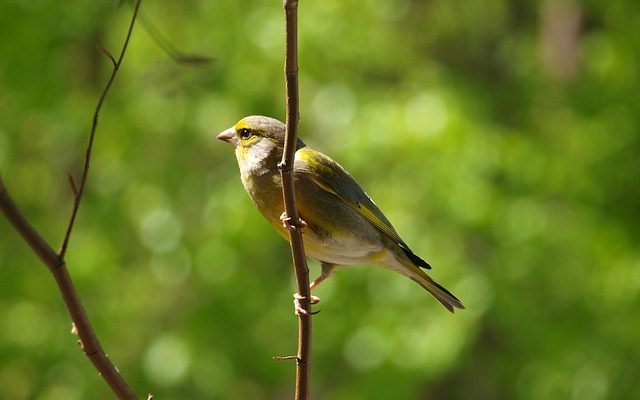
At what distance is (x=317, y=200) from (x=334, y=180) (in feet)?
0.49

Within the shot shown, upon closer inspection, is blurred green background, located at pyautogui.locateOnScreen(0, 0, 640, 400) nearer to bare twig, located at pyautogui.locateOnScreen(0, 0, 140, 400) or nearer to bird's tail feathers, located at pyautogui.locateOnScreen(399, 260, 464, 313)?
bird's tail feathers, located at pyautogui.locateOnScreen(399, 260, 464, 313)

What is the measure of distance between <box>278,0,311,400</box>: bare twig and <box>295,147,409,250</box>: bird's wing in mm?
1268

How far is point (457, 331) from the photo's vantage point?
798cm

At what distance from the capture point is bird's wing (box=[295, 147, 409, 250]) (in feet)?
14.6

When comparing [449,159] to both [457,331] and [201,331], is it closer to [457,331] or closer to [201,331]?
[457,331]

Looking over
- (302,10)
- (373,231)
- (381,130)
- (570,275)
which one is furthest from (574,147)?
(373,231)

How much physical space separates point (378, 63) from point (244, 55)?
240 centimetres

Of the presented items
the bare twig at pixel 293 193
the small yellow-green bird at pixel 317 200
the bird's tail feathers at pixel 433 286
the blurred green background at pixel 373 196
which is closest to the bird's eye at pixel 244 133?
the small yellow-green bird at pixel 317 200

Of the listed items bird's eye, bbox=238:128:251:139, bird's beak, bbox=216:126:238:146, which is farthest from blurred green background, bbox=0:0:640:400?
bird's eye, bbox=238:128:251:139

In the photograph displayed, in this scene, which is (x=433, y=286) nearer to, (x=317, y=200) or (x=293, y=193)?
(x=317, y=200)

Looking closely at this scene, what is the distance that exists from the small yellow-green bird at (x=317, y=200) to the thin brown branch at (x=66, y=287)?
1537 millimetres

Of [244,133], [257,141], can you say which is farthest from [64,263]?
[244,133]

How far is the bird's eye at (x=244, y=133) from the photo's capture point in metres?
4.54

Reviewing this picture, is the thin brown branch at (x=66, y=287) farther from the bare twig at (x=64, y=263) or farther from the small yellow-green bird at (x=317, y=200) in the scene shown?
the small yellow-green bird at (x=317, y=200)
